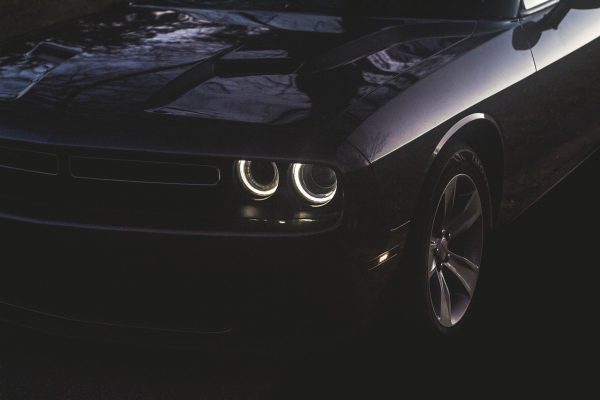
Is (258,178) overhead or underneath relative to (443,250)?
overhead

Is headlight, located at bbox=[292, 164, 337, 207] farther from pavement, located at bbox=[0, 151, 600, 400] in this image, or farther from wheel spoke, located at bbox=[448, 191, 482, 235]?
wheel spoke, located at bbox=[448, 191, 482, 235]

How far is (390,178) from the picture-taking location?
109 inches

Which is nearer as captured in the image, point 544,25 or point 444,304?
point 444,304

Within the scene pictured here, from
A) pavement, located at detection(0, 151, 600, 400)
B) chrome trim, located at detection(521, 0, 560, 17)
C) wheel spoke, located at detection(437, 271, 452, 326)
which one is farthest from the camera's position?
chrome trim, located at detection(521, 0, 560, 17)

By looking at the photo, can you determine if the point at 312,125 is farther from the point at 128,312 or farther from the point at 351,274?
the point at 128,312

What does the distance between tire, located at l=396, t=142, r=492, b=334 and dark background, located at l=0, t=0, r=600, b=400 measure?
0.36 ft

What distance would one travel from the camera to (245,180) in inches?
106

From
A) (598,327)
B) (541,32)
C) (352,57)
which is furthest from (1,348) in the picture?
(541,32)

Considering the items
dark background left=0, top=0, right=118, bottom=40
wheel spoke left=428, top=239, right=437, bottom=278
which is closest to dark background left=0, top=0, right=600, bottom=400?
wheel spoke left=428, top=239, right=437, bottom=278

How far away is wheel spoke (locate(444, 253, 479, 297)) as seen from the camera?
3416mm

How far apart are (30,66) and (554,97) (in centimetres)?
211

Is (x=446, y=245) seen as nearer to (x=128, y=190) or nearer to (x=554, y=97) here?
(x=554, y=97)

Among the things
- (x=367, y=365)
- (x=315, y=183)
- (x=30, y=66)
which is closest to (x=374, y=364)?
(x=367, y=365)

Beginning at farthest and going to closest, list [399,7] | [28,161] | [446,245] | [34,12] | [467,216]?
1. [34,12]
2. [399,7]
3. [467,216]
4. [446,245]
5. [28,161]
